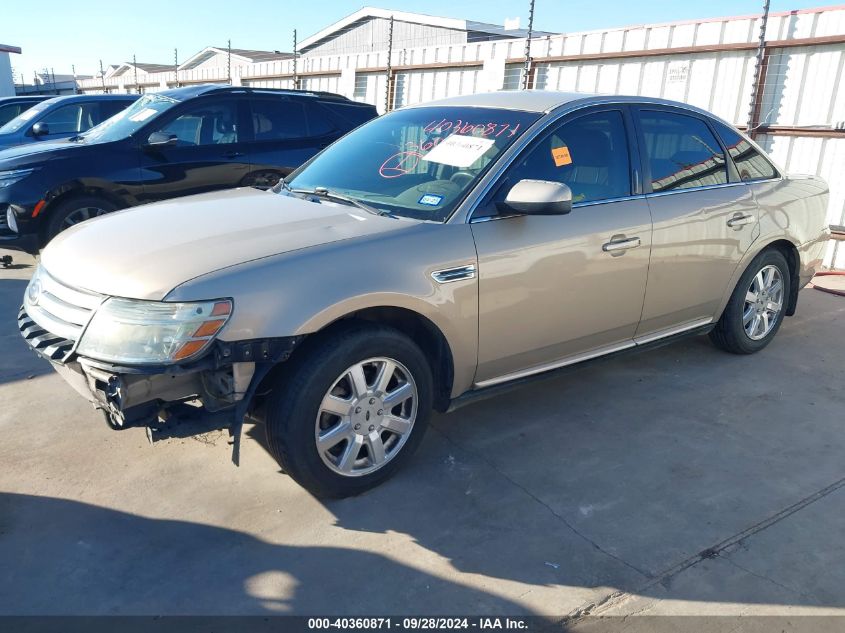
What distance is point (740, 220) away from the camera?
4516 mm

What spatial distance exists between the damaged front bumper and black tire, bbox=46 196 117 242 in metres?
4.05

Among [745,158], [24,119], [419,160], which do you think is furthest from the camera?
[24,119]

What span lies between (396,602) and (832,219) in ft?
25.0

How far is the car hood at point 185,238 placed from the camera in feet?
8.94

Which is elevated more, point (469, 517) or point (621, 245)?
point (621, 245)

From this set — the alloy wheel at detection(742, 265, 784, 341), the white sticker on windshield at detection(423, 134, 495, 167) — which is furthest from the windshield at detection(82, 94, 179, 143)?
the alloy wheel at detection(742, 265, 784, 341)

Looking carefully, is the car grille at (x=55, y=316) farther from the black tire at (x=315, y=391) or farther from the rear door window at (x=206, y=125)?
the rear door window at (x=206, y=125)

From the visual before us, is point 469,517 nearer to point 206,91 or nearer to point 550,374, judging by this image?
point 550,374

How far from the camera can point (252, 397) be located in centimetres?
284

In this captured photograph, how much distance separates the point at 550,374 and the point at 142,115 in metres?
5.41

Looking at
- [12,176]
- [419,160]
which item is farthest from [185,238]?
[12,176]

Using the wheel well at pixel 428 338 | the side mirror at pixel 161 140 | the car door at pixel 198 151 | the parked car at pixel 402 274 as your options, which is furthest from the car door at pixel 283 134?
the wheel well at pixel 428 338

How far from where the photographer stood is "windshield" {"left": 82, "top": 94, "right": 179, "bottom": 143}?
22.5ft

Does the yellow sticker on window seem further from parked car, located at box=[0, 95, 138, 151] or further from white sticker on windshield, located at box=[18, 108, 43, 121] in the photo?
white sticker on windshield, located at box=[18, 108, 43, 121]
